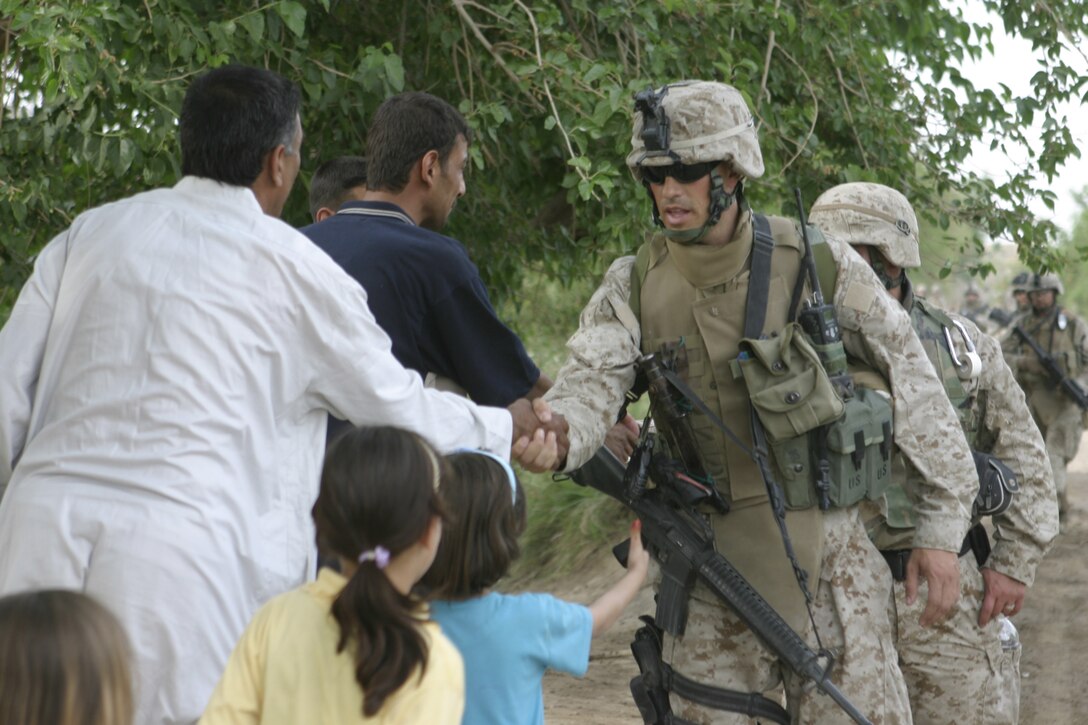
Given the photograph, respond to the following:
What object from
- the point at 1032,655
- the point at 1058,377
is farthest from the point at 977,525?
the point at 1058,377

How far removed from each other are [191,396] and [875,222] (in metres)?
2.75

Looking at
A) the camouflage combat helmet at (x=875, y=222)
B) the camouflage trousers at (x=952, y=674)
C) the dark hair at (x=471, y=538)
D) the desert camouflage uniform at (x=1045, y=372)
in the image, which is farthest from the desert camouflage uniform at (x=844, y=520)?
the desert camouflage uniform at (x=1045, y=372)

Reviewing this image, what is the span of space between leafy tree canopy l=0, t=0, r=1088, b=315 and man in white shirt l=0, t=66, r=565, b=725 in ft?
5.57

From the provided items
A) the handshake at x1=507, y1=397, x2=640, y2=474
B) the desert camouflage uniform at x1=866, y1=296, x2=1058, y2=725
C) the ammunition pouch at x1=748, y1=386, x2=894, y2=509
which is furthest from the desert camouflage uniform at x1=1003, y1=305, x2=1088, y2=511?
the handshake at x1=507, y1=397, x2=640, y2=474

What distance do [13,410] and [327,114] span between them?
12.1 ft

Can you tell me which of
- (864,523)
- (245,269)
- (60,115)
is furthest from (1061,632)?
(245,269)

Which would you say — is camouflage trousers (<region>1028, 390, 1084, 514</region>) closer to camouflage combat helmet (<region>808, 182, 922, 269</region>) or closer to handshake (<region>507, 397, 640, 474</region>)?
camouflage combat helmet (<region>808, 182, 922, 269</region>)

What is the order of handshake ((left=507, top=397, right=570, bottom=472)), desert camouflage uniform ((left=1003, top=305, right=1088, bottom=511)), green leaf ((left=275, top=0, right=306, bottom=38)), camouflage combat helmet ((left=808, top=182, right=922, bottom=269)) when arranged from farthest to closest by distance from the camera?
desert camouflage uniform ((left=1003, top=305, right=1088, bottom=511)) < green leaf ((left=275, top=0, right=306, bottom=38)) < camouflage combat helmet ((left=808, top=182, right=922, bottom=269)) < handshake ((left=507, top=397, right=570, bottom=472))

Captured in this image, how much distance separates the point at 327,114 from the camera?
601 cm

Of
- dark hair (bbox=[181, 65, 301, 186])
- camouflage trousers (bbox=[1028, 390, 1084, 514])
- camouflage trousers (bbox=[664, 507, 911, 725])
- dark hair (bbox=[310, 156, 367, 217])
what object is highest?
dark hair (bbox=[181, 65, 301, 186])

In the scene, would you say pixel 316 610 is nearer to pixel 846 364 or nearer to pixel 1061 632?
pixel 846 364

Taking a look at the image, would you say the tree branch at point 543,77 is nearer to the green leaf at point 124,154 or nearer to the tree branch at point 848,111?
the green leaf at point 124,154

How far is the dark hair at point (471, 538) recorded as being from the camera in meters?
2.44

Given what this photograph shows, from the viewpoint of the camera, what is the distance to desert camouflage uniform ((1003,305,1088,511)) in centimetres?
1154
